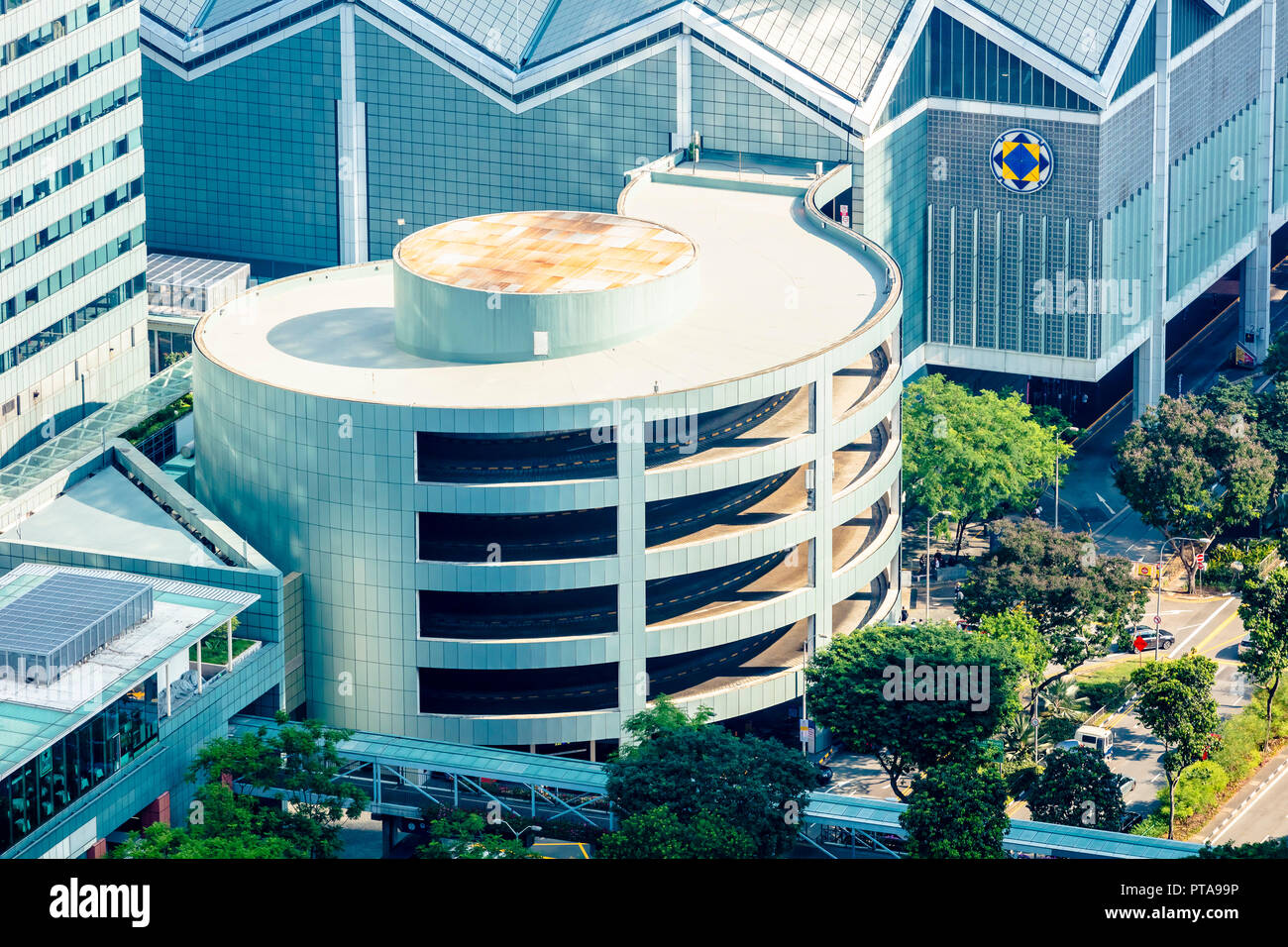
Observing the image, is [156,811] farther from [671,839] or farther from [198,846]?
[671,839]

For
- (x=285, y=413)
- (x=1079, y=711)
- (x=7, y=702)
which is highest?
(x=285, y=413)

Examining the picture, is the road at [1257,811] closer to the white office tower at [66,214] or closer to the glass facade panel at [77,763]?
the glass facade panel at [77,763]

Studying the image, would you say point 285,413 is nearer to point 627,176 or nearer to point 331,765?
point 331,765

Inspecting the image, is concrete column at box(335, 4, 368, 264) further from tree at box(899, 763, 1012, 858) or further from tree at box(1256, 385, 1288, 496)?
tree at box(899, 763, 1012, 858)

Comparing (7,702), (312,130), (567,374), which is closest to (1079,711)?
(567,374)

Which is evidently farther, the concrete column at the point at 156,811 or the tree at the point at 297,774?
the concrete column at the point at 156,811

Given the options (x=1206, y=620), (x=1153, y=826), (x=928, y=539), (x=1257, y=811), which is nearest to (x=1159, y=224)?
(x=1206, y=620)

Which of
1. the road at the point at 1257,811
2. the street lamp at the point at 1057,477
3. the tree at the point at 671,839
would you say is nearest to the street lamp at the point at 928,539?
the street lamp at the point at 1057,477
